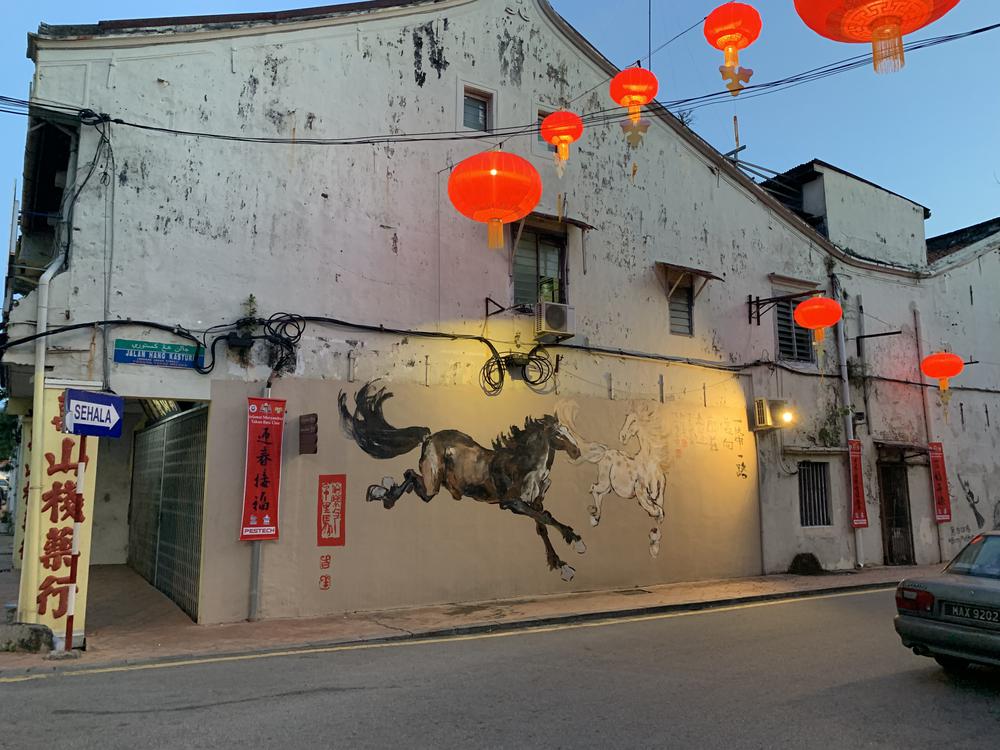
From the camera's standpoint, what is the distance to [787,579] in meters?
15.0

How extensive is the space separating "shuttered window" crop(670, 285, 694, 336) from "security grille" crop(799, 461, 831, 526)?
4.32 m

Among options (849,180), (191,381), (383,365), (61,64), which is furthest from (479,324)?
(849,180)

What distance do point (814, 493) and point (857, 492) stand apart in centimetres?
113

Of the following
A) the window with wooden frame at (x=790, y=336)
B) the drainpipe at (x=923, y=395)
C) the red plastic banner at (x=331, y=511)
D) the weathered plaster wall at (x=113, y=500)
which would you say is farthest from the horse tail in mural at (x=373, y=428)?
the drainpipe at (x=923, y=395)

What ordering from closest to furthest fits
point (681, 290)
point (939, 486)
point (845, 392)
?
point (681, 290)
point (845, 392)
point (939, 486)

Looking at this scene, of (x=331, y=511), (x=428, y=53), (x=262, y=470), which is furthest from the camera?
(x=428, y=53)

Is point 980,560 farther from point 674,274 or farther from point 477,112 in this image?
point 477,112

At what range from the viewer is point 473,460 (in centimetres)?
1230

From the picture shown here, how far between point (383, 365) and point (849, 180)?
14.1m

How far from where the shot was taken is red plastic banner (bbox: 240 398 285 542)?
33.2 ft

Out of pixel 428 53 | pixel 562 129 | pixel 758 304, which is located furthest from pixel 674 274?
pixel 428 53

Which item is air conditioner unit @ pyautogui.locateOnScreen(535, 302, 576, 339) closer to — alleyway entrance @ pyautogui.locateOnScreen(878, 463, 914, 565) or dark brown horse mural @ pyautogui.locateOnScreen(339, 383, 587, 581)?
dark brown horse mural @ pyautogui.locateOnScreen(339, 383, 587, 581)

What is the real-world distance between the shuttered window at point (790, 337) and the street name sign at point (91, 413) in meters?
13.7

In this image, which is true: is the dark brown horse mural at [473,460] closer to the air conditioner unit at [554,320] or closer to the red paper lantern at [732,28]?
the air conditioner unit at [554,320]
